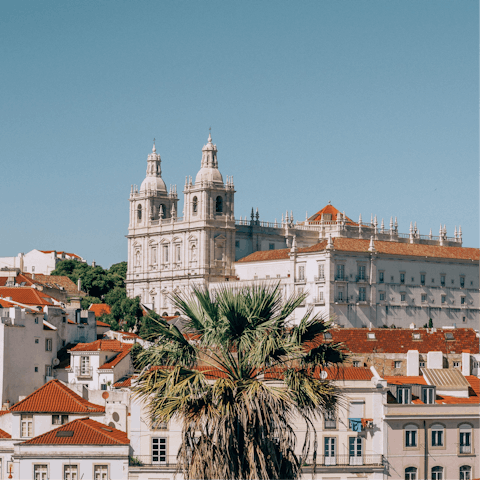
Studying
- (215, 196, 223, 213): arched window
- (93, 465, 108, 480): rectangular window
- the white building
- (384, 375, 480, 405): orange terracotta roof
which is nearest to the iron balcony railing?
(93, 465, 108, 480): rectangular window

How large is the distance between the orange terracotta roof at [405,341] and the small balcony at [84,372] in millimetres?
15490

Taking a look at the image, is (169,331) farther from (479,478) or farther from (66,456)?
(479,478)

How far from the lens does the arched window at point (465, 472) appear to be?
49.4 m

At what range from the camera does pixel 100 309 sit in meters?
130

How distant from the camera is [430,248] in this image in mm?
141500

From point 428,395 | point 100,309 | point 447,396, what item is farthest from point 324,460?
point 100,309

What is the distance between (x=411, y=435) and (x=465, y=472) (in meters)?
2.74

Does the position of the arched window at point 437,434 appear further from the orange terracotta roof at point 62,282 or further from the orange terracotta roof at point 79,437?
the orange terracotta roof at point 62,282

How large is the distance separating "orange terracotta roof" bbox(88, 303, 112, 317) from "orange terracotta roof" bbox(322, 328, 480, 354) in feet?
173

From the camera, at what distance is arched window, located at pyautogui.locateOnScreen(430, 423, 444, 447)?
49844mm

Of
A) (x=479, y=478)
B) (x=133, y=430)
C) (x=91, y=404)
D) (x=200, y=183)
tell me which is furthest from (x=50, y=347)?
(x=200, y=183)

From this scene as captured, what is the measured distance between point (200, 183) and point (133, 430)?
9967 centimetres

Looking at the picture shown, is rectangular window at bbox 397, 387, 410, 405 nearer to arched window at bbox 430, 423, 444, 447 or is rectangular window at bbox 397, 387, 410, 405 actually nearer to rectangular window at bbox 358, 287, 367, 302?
arched window at bbox 430, 423, 444, 447

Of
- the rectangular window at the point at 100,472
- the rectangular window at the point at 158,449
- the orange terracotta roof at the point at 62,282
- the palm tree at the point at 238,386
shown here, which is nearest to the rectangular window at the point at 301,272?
the orange terracotta roof at the point at 62,282
